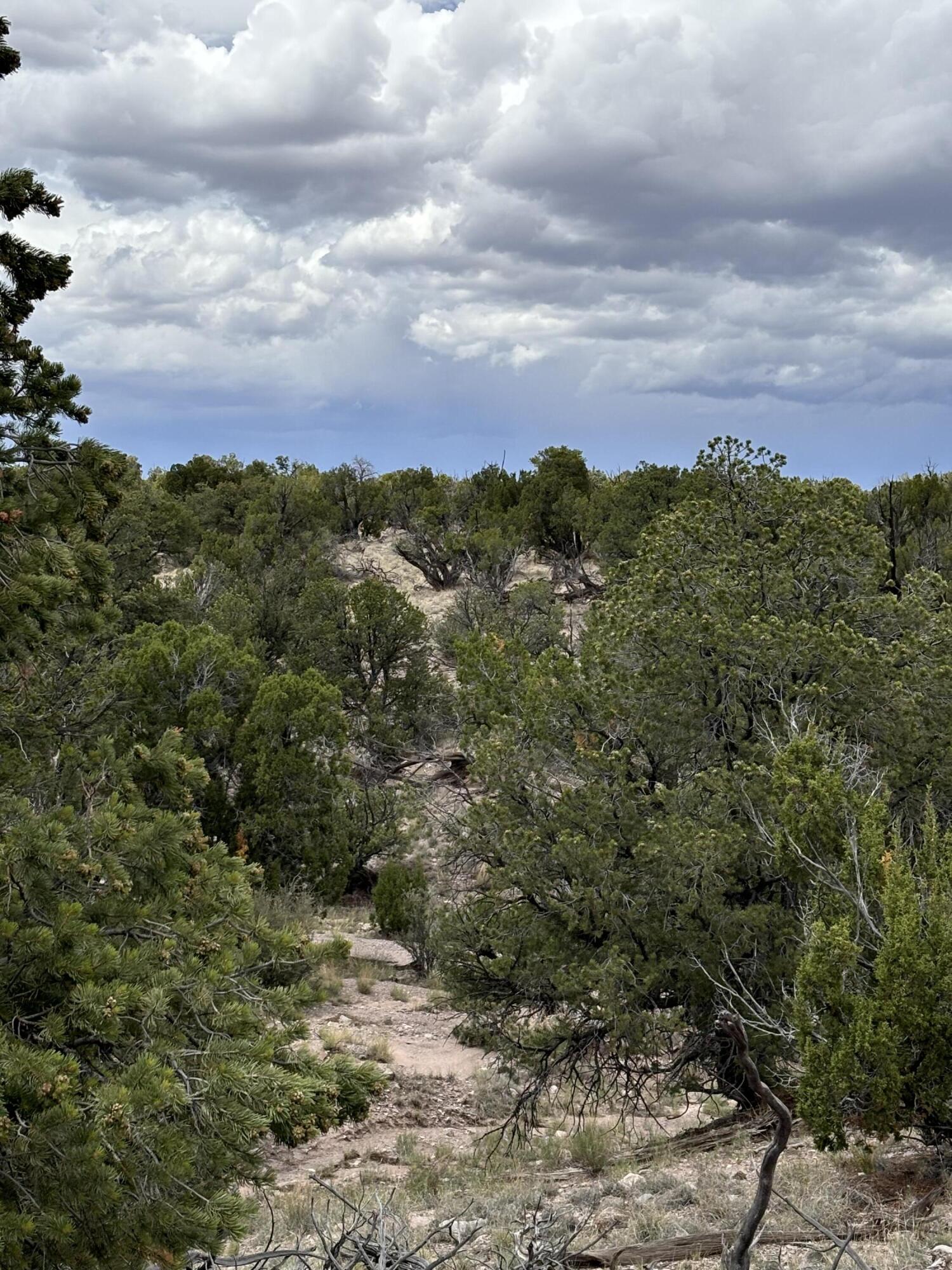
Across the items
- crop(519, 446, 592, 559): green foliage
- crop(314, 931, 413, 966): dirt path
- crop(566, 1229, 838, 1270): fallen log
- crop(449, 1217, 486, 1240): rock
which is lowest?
crop(314, 931, 413, 966): dirt path

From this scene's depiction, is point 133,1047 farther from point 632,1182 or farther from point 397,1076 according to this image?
point 397,1076

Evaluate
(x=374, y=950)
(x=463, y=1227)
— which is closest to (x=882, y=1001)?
(x=463, y=1227)

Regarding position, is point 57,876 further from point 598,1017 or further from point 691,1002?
point 691,1002

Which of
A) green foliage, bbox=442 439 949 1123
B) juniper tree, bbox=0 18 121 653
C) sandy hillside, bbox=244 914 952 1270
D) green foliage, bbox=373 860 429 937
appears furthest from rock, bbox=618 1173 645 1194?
green foliage, bbox=373 860 429 937

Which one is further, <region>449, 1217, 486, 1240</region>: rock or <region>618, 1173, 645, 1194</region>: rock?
<region>618, 1173, 645, 1194</region>: rock

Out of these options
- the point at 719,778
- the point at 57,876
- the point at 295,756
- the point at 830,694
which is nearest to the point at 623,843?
the point at 719,778

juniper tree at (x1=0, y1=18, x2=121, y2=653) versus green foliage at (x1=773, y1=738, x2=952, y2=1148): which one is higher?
juniper tree at (x1=0, y1=18, x2=121, y2=653)

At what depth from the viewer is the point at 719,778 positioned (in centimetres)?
983

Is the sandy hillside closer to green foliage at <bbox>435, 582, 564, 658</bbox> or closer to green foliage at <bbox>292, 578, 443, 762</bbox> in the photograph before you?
green foliage at <bbox>292, 578, 443, 762</bbox>

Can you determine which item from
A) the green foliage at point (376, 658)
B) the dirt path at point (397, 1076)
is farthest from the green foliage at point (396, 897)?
the green foliage at point (376, 658)

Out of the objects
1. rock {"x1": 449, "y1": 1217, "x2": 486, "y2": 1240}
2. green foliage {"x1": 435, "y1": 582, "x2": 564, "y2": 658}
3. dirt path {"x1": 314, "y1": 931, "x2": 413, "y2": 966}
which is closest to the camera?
rock {"x1": 449, "y1": 1217, "x2": 486, "y2": 1240}

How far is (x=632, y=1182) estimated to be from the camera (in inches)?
322

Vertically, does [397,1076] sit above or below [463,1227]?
below

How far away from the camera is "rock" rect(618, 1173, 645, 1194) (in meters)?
8.00
